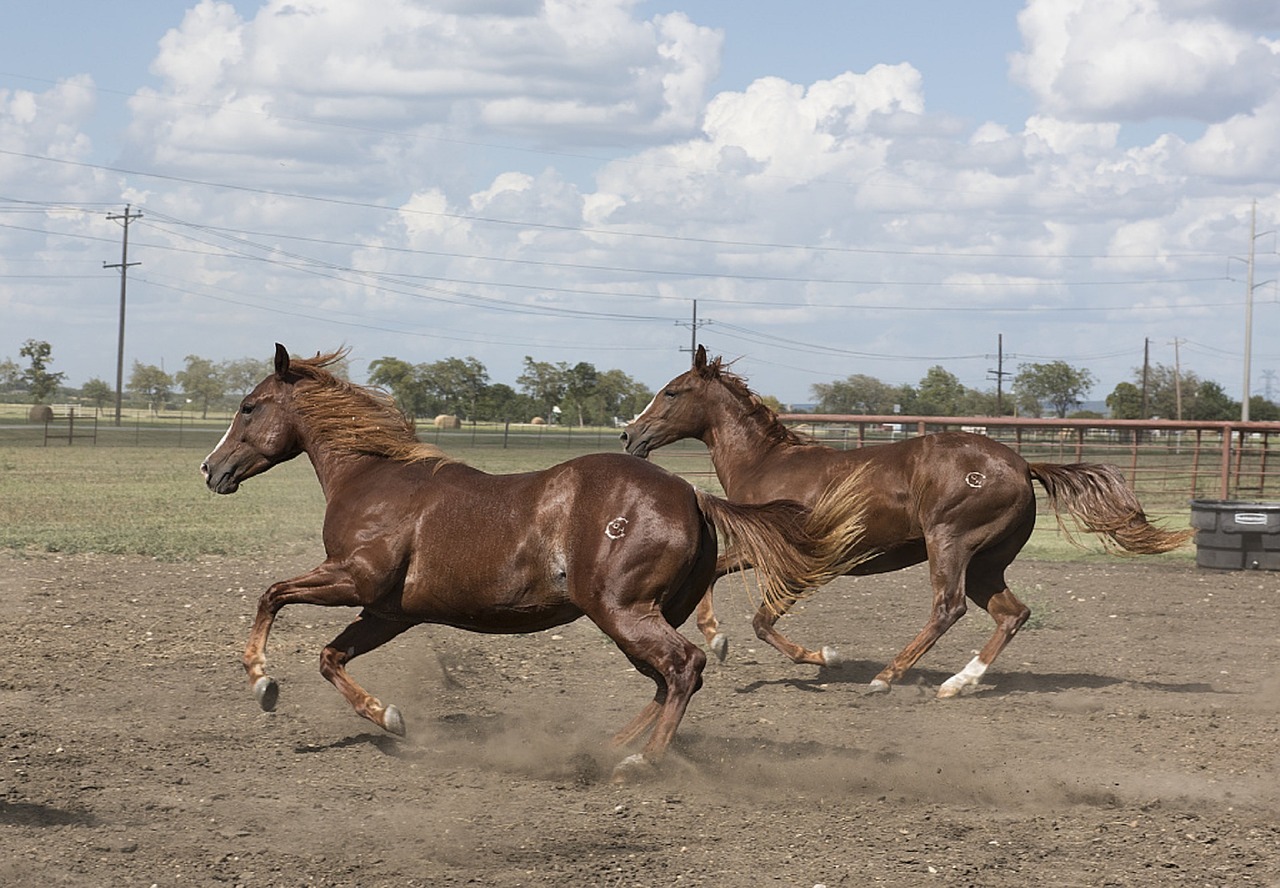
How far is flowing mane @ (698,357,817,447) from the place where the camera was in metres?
9.14

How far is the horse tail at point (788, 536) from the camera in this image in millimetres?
6242

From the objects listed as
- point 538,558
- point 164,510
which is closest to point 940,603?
point 538,558

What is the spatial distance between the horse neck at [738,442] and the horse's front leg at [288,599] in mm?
3367

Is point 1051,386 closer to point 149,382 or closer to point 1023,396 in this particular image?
point 1023,396

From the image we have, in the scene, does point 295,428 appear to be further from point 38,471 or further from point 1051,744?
point 38,471

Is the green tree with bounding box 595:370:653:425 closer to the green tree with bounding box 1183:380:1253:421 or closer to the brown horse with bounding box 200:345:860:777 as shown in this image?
the green tree with bounding box 1183:380:1253:421

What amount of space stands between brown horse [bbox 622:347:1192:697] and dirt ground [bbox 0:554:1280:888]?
1.36 feet

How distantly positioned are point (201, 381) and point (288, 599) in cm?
9489

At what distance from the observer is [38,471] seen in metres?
29.2

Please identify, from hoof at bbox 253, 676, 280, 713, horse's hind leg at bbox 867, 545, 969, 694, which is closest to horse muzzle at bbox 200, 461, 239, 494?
hoof at bbox 253, 676, 280, 713

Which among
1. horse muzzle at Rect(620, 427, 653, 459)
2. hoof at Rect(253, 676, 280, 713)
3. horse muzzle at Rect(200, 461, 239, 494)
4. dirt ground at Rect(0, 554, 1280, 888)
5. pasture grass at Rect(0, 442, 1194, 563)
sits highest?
horse muzzle at Rect(620, 427, 653, 459)

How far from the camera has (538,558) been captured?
19.8 ft

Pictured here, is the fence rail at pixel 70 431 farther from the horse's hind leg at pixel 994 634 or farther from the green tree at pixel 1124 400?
the green tree at pixel 1124 400

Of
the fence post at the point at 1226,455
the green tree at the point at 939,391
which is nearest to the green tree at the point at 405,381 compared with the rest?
the green tree at the point at 939,391
